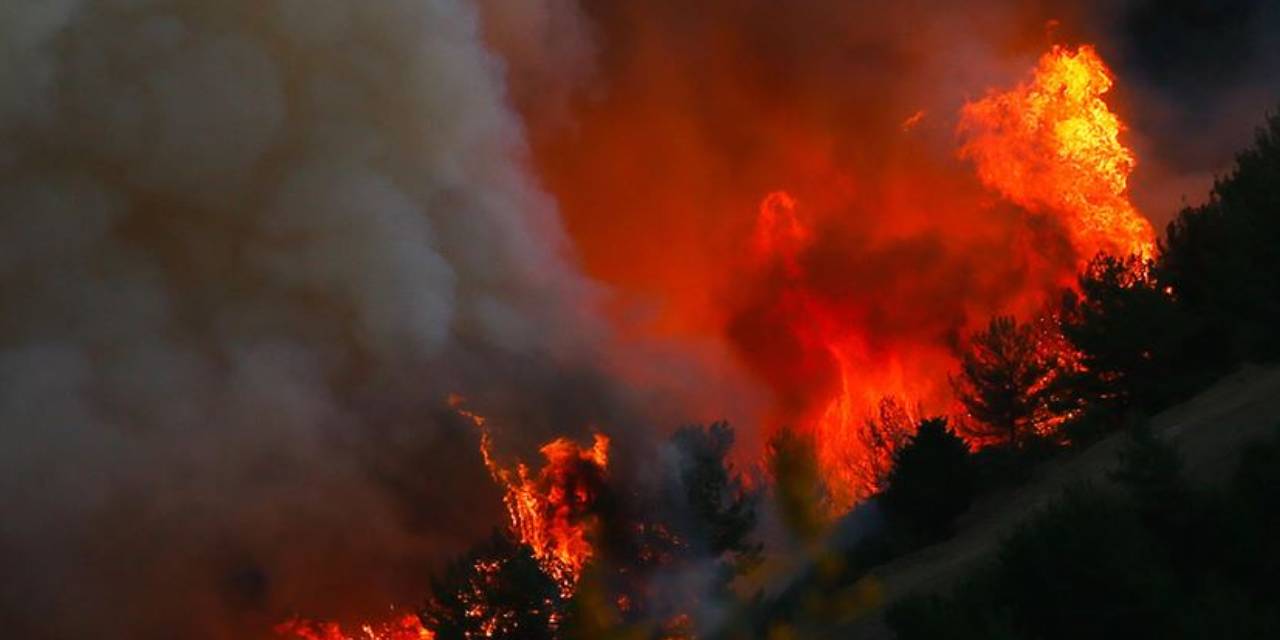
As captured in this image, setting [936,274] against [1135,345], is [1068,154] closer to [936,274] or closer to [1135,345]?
[936,274]

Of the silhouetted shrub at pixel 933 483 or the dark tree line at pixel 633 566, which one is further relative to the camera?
the silhouetted shrub at pixel 933 483

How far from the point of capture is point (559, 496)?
1243 inches

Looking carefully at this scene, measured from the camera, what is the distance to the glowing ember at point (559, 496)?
29628 mm

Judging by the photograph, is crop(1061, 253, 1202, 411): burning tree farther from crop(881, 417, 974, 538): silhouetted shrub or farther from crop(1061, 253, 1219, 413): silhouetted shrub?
crop(881, 417, 974, 538): silhouetted shrub

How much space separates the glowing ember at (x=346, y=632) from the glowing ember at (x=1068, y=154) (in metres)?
21.8

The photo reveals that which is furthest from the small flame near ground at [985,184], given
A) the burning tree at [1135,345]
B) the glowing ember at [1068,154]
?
the burning tree at [1135,345]

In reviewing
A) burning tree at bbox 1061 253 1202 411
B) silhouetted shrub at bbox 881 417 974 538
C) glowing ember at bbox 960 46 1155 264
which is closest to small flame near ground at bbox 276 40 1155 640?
glowing ember at bbox 960 46 1155 264

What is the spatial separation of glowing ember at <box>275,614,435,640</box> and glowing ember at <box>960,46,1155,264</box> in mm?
21752

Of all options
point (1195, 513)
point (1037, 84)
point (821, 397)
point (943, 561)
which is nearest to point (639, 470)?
point (943, 561)

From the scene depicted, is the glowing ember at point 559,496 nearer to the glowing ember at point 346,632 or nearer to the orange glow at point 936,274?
the glowing ember at point 346,632

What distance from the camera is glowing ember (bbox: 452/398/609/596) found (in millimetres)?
29628

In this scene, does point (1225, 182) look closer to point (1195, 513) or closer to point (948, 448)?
point (948, 448)

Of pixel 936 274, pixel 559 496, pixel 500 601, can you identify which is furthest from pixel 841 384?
pixel 500 601

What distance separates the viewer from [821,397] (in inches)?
1742
